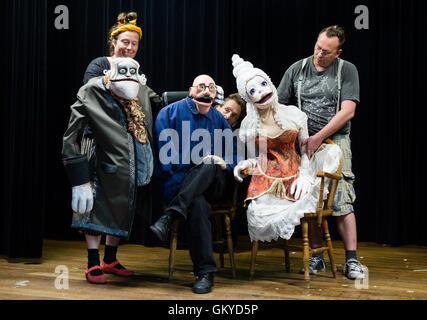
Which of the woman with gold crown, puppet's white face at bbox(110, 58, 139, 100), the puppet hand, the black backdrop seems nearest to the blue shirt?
the woman with gold crown

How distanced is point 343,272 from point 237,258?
0.97 meters

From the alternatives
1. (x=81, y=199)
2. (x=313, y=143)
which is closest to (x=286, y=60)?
(x=313, y=143)

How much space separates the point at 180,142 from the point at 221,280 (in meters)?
0.89

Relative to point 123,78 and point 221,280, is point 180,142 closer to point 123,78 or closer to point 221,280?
point 123,78

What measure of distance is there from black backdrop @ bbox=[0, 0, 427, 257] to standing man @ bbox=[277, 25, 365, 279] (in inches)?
57.4

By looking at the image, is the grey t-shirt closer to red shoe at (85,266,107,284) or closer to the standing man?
the standing man

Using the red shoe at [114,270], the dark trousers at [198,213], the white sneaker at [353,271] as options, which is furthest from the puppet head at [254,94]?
the red shoe at [114,270]

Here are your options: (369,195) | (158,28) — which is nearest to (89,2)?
(158,28)

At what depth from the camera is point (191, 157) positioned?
10.5 feet

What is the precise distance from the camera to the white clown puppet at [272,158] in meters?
3.12

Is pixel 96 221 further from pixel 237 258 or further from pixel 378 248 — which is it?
pixel 378 248

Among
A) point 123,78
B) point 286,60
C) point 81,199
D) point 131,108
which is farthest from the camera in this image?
point 286,60

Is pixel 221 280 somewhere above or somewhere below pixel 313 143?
below

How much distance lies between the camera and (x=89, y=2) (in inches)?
199
